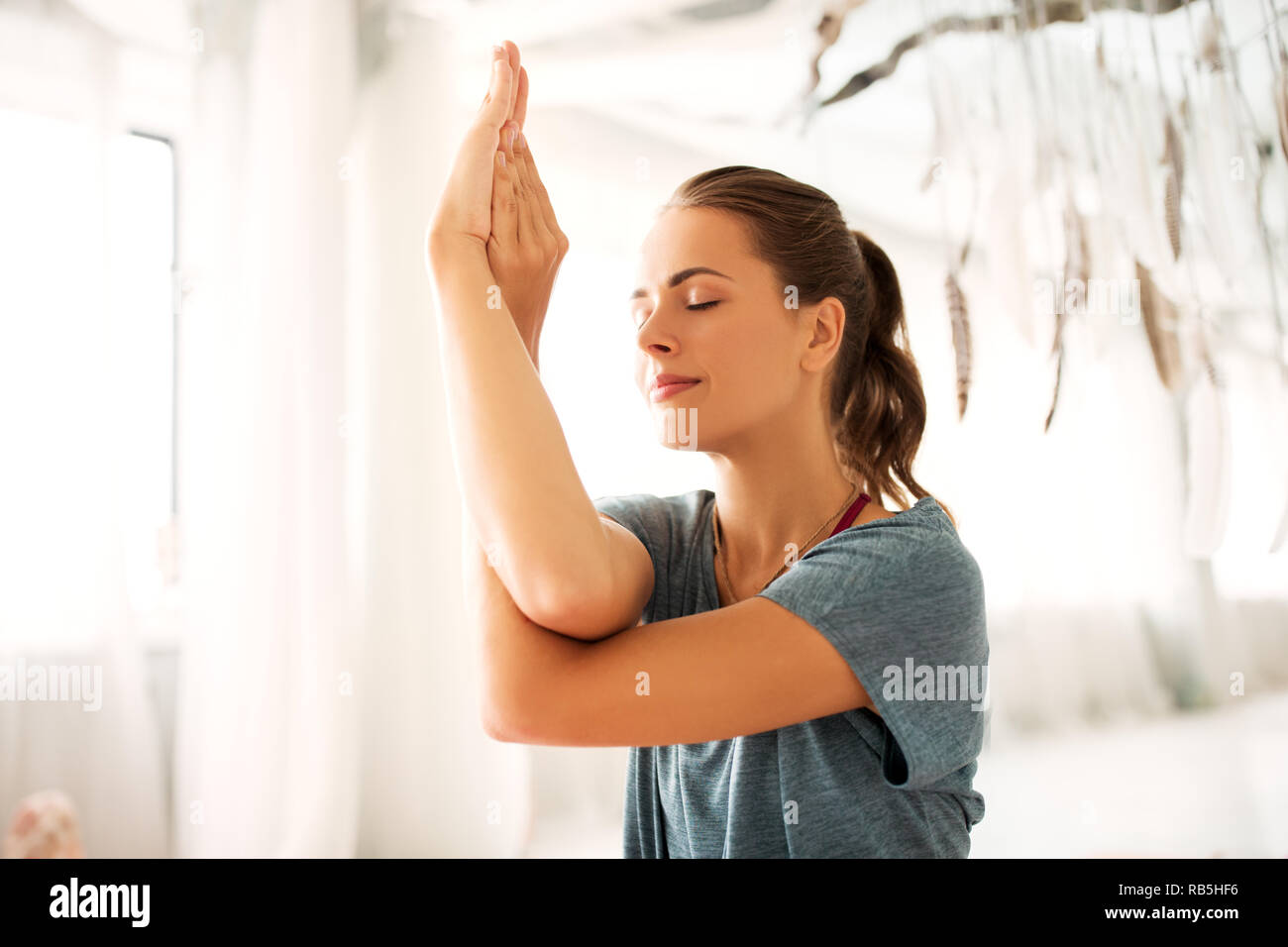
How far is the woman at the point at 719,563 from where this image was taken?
53 cm

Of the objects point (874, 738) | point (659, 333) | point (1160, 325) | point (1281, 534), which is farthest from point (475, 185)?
point (1281, 534)

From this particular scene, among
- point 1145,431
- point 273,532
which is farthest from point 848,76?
point 273,532

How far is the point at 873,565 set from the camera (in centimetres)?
56

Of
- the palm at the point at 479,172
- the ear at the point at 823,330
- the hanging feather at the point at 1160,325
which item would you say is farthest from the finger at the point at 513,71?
the hanging feather at the point at 1160,325

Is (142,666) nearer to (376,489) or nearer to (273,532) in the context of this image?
(273,532)

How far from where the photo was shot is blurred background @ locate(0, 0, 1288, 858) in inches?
68.2

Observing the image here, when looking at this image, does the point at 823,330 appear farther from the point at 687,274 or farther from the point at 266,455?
the point at 266,455

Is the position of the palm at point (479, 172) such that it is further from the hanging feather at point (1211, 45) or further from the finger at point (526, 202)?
the hanging feather at point (1211, 45)

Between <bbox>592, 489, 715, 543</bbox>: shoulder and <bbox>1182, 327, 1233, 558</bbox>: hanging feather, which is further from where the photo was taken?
<bbox>1182, 327, 1233, 558</bbox>: hanging feather

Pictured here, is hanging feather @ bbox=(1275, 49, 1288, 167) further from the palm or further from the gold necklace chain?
the palm

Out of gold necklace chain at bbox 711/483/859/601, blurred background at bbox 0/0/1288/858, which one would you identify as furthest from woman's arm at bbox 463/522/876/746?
blurred background at bbox 0/0/1288/858

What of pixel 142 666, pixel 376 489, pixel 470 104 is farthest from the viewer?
pixel 470 104

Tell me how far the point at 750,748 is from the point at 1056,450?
1.85m
